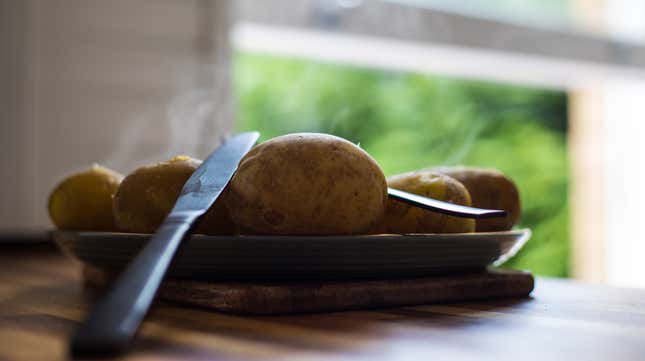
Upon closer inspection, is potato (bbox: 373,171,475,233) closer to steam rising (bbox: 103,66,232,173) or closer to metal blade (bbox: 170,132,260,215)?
metal blade (bbox: 170,132,260,215)

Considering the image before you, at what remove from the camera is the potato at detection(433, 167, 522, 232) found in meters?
0.65

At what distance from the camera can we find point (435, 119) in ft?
14.8

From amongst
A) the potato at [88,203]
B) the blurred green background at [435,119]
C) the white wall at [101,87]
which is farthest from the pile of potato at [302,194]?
the blurred green background at [435,119]

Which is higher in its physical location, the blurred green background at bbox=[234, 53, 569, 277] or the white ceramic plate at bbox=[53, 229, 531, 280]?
the white ceramic plate at bbox=[53, 229, 531, 280]

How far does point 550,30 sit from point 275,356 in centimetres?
219

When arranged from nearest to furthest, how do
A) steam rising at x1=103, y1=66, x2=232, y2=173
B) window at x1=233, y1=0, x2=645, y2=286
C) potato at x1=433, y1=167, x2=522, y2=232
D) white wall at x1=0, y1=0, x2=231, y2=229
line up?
potato at x1=433, y1=167, x2=522, y2=232
white wall at x1=0, y1=0, x2=231, y2=229
steam rising at x1=103, y1=66, x2=232, y2=173
window at x1=233, y1=0, x2=645, y2=286

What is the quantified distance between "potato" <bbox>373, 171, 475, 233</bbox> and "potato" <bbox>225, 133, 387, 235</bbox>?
45mm

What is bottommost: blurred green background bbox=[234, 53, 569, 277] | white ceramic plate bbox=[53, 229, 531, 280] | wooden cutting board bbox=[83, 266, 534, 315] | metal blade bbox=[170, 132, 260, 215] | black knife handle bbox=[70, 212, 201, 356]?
blurred green background bbox=[234, 53, 569, 277]

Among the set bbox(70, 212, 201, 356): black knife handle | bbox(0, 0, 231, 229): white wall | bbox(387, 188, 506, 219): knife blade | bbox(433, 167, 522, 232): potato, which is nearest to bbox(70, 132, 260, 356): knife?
bbox(70, 212, 201, 356): black knife handle

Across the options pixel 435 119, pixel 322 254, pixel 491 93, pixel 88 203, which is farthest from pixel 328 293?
pixel 491 93

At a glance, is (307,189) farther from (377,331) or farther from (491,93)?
(491,93)

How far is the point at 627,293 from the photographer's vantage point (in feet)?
2.08

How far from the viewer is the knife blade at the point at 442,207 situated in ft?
1.62

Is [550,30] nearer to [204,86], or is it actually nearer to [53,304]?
[204,86]
